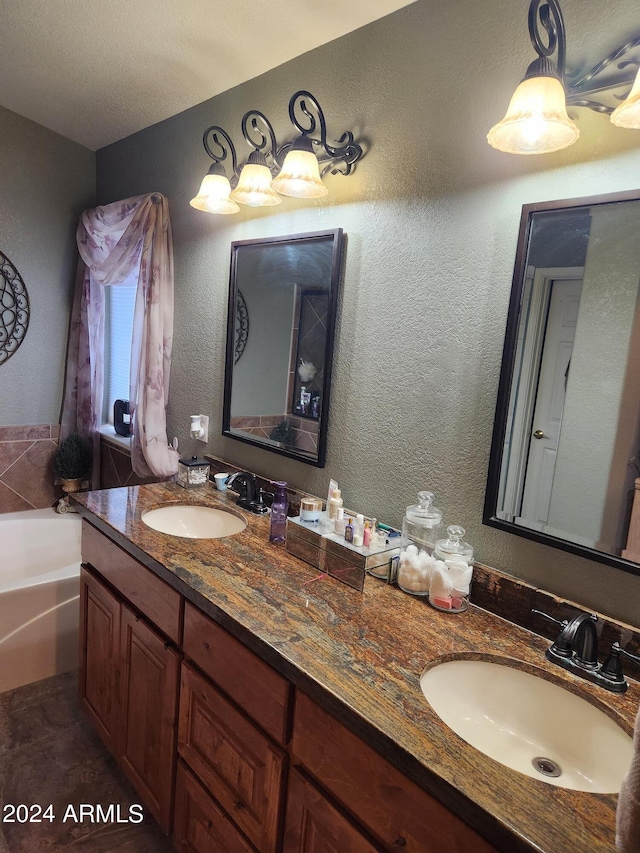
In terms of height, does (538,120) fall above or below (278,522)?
above

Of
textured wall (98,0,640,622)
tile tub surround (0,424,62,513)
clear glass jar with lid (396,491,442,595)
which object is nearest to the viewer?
textured wall (98,0,640,622)

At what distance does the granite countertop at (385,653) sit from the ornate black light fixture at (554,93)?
3.41 ft

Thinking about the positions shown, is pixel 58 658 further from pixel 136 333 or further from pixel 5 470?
pixel 136 333

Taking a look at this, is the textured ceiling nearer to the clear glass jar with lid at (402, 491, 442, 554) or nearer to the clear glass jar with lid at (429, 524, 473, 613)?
the clear glass jar with lid at (402, 491, 442, 554)

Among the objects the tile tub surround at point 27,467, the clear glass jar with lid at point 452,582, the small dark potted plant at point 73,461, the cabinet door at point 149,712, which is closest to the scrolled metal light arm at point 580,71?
the clear glass jar with lid at point 452,582

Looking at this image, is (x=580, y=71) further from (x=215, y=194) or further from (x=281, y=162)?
(x=215, y=194)

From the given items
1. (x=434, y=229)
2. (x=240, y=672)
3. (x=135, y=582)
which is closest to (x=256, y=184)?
(x=434, y=229)

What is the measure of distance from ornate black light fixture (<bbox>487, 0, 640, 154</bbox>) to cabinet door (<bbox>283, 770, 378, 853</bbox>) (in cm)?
133

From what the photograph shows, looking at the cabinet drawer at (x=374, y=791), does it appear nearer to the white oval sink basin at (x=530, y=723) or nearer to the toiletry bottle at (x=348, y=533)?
the white oval sink basin at (x=530, y=723)

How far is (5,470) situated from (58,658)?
45.8 inches

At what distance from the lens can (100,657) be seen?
1.76m

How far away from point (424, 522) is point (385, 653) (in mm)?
429

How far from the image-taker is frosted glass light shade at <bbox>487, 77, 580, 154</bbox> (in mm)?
1020

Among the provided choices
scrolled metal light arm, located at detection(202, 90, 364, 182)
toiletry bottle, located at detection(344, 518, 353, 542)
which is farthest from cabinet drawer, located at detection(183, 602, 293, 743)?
scrolled metal light arm, located at detection(202, 90, 364, 182)
